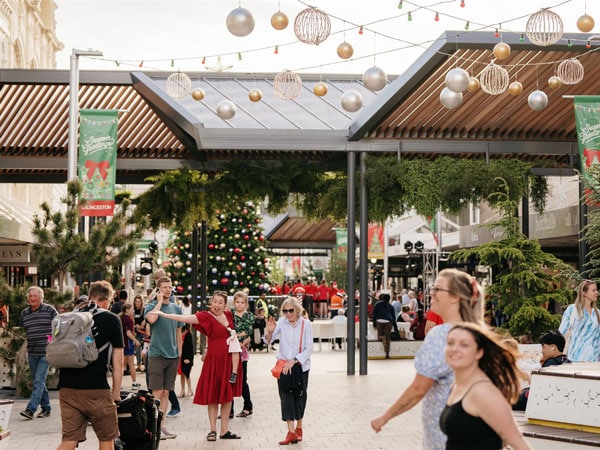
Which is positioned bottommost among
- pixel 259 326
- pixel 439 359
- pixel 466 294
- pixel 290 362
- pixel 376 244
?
pixel 290 362

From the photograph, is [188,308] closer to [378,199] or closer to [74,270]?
[378,199]

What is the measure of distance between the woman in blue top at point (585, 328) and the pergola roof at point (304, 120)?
5.36m

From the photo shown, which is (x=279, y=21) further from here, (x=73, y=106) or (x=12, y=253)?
(x=12, y=253)

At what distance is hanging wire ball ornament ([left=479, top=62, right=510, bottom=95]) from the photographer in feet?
48.2

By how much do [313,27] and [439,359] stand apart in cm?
724

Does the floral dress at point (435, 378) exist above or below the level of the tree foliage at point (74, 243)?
below

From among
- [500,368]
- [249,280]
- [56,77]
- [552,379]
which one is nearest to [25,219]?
[249,280]

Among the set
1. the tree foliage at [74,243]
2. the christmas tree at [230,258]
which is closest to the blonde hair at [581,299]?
the tree foliage at [74,243]

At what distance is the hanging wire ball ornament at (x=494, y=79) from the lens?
14.7m

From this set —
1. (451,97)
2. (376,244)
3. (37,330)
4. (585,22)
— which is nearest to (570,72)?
(451,97)

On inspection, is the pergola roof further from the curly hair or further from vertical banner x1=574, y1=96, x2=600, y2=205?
the curly hair

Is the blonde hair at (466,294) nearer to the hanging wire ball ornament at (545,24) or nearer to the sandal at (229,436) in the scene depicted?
the sandal at (229,436)

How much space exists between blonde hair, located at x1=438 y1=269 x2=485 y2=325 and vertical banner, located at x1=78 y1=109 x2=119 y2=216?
14160mm

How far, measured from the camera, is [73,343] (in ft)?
27.9
